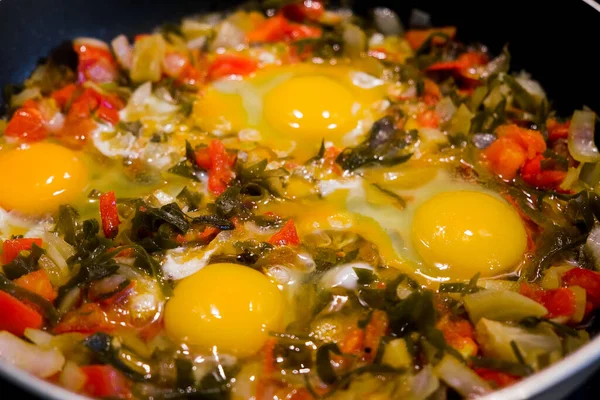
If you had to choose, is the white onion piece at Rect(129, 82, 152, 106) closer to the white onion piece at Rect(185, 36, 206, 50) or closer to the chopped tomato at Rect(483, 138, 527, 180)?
the white onion piece at Rect(185, 36, 206, 50)

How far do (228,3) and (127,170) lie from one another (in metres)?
1.98

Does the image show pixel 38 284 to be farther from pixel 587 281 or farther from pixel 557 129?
pixel 557 129

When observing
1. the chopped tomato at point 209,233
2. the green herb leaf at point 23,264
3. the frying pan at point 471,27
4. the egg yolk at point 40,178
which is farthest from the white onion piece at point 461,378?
the egg yolk at point 40,178

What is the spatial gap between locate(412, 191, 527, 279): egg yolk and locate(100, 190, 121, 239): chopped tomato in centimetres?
177

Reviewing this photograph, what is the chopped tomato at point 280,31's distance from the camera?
16.3ft

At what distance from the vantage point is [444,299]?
3113 mm

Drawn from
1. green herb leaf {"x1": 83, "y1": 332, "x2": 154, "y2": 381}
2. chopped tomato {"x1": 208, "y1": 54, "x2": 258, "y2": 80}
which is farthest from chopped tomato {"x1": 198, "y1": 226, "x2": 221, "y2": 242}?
chopped tomato {"x1": 208, "y1": 54, "x2": 258, "y2": 80}

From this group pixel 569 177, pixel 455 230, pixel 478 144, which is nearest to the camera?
A: pixel 455 230

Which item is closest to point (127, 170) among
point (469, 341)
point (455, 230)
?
point (455, 230)

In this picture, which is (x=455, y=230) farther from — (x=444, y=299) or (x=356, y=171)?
(x=356, y=171)

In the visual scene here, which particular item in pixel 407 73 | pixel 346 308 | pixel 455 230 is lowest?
pixel 346 308

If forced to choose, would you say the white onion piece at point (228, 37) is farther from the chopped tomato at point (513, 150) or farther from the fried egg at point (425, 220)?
the chopped tomato at point (513, 150)

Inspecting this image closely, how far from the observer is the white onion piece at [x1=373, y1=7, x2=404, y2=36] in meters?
4.97

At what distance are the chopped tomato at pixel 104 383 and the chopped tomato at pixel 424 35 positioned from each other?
140 inches
